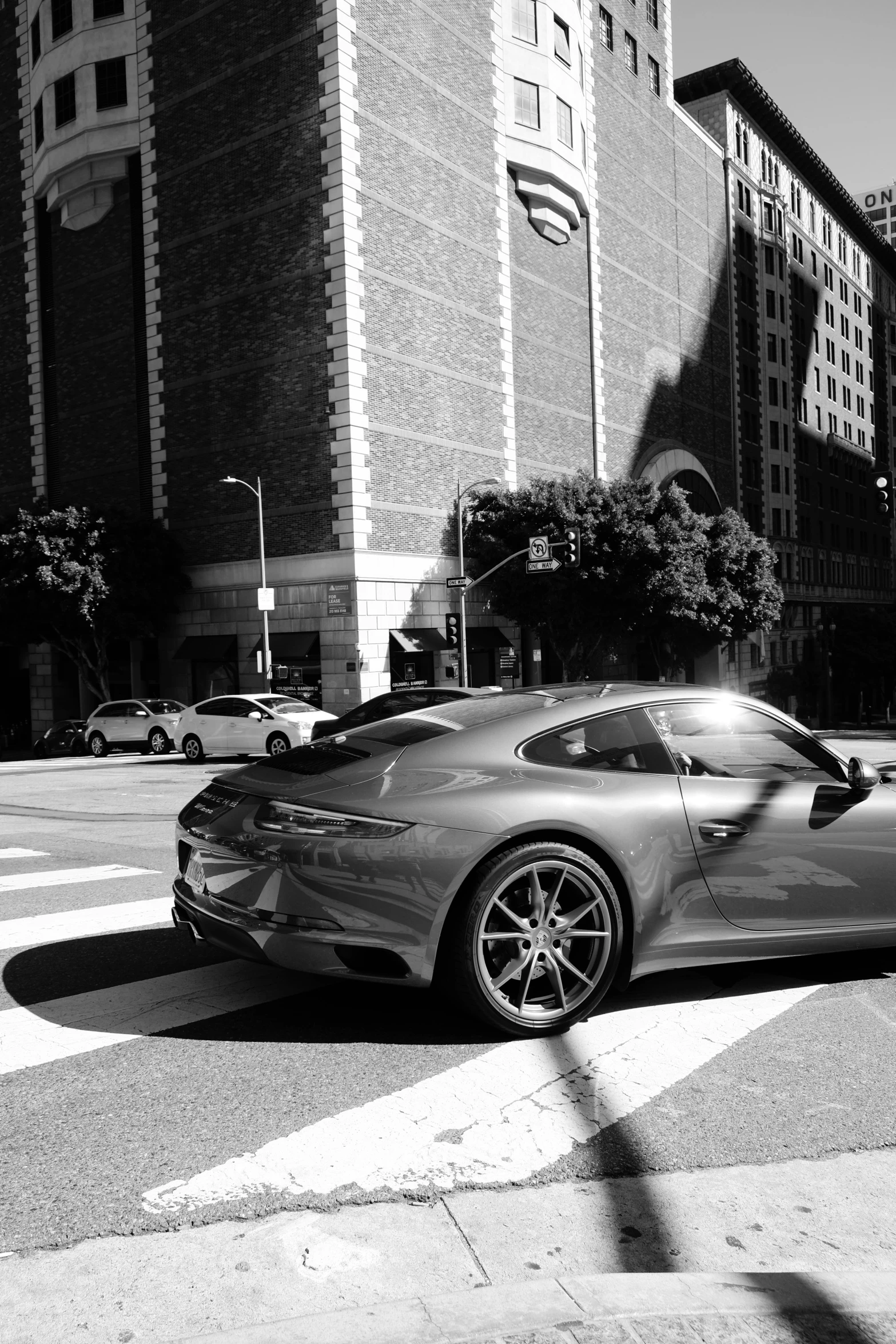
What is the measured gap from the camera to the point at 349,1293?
253 centimetres

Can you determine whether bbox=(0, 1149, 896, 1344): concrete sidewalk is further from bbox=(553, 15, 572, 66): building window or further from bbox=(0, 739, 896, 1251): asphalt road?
bbox=(553, 15, 572, 66): building window

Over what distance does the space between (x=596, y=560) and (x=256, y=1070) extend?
33972mm

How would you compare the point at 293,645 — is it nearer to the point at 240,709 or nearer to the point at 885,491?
the point at 240,709

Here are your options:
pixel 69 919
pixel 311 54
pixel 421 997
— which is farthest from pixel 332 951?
pixel 311 54

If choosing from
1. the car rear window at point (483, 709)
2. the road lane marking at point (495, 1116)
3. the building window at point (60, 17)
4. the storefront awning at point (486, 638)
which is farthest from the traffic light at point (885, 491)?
the building window at point (60, 17)

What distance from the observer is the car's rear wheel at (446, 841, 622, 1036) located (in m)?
4.20

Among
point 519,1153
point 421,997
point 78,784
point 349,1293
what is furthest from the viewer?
point 78,784

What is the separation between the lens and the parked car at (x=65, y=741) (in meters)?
33.6

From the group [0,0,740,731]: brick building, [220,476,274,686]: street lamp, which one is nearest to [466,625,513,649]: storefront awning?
[0,0,740,731]: brick building

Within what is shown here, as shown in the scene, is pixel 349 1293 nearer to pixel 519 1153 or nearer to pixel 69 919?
pixel 519 1153

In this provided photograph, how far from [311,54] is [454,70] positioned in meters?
Answer: 6.32

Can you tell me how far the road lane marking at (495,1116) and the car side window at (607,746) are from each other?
3.46 feet

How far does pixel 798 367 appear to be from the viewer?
73.3 meters

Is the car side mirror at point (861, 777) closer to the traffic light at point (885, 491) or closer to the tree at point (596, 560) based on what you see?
the traffic light at point (885, 491)
